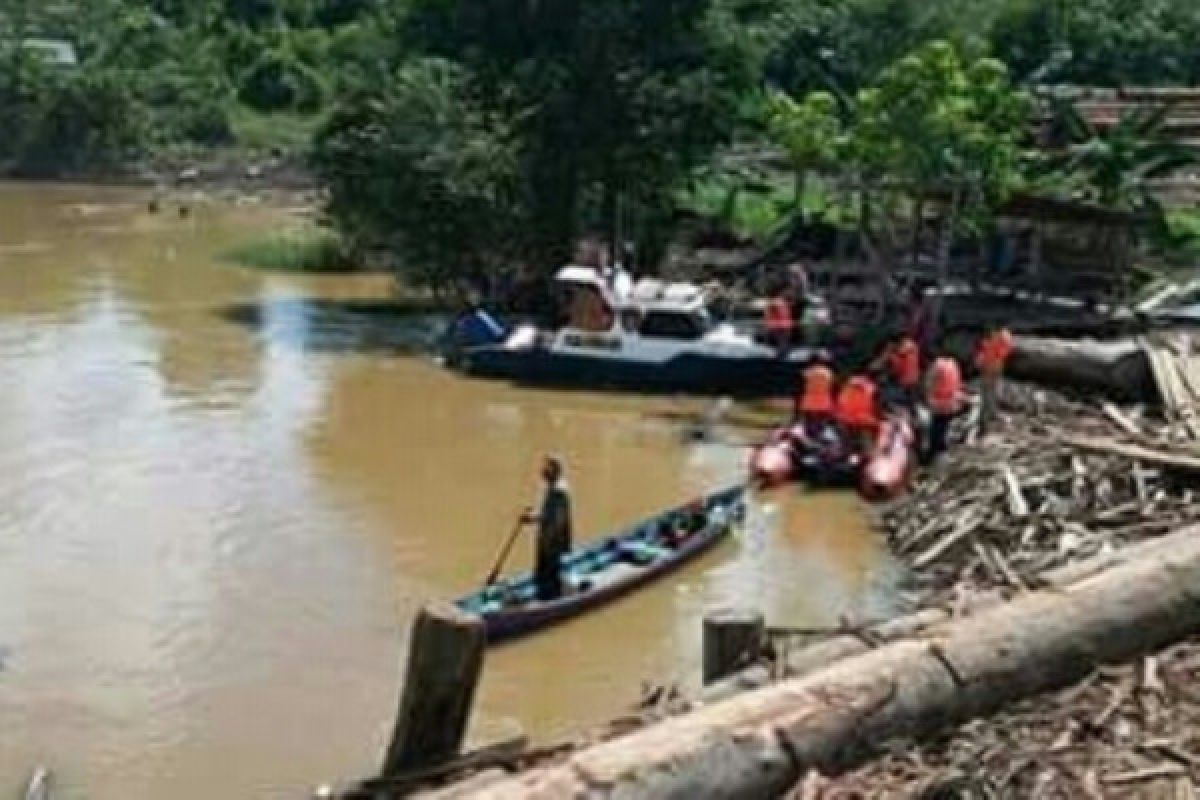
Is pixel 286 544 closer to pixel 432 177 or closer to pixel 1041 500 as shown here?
pixel 1041 500

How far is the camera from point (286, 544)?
77.7ft

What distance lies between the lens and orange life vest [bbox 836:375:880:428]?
25.5m

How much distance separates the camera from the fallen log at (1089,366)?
27.5 meters

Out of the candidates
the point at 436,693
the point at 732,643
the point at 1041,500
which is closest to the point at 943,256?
the point at 1041,500

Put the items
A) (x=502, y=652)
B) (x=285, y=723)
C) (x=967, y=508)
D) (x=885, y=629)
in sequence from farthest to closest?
(x=967, y=508), (x=502, y=652), (x=285, y=723), (x=885, y=629)

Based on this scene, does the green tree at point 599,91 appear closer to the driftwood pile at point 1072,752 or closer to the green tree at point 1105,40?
the green tree at point 1105,40

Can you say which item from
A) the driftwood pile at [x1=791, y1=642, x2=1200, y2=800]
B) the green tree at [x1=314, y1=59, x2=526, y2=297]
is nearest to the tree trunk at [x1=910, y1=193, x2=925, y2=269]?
the green tree at [x1=314, y1=59, x2=526, y2=297]

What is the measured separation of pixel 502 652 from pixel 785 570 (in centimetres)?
483

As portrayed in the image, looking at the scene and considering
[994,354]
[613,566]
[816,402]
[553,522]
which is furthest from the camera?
[994,354]

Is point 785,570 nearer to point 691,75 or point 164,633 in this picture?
point 164,633

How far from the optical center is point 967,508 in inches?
876

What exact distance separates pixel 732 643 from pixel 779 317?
19.9 m

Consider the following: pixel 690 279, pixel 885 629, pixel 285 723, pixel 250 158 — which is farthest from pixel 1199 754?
pixel 250 158

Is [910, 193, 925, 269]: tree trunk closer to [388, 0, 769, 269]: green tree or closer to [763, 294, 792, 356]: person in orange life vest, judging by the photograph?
[763, 294, 792, 356]: person in orange life vest
